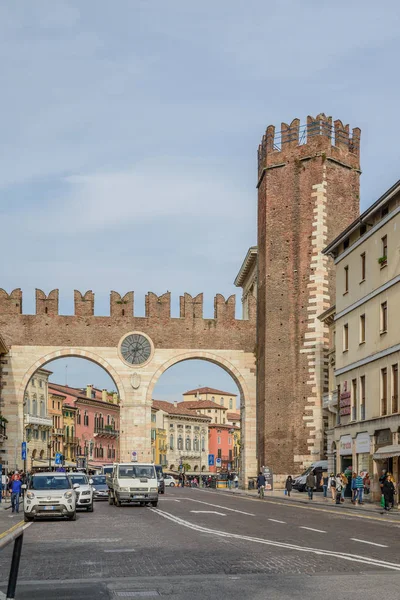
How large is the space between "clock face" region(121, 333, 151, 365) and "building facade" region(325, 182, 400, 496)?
601 inches

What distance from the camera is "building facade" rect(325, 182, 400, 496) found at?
36.6m

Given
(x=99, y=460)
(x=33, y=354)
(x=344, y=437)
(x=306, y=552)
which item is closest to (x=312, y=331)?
(x=344, y=437)

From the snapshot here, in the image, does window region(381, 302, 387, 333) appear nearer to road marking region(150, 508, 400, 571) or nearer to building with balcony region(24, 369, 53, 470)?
road marking region(150, 508, 400, 571)

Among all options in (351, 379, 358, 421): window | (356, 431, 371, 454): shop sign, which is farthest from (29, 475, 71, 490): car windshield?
(351, 379, 358, 421): window

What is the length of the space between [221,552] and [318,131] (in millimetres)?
41520

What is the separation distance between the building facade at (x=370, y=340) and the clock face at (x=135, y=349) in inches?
601

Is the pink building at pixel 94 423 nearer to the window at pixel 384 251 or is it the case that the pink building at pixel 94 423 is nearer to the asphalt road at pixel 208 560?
the window at pixel 384 251

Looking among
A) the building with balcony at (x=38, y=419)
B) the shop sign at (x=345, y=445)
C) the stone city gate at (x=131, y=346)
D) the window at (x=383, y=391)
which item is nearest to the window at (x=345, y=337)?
the shop sign at (x=345, y=445)

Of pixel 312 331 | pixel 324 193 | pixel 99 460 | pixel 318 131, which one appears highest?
pixel 318 131

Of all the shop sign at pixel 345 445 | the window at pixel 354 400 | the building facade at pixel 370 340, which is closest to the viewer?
Answer: the building facade at pixel 370 340

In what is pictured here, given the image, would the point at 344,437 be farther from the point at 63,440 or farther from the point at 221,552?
the point at 63,440

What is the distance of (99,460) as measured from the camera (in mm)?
128625

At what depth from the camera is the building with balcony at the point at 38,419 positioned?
105 m

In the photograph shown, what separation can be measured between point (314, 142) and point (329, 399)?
14.4 m
